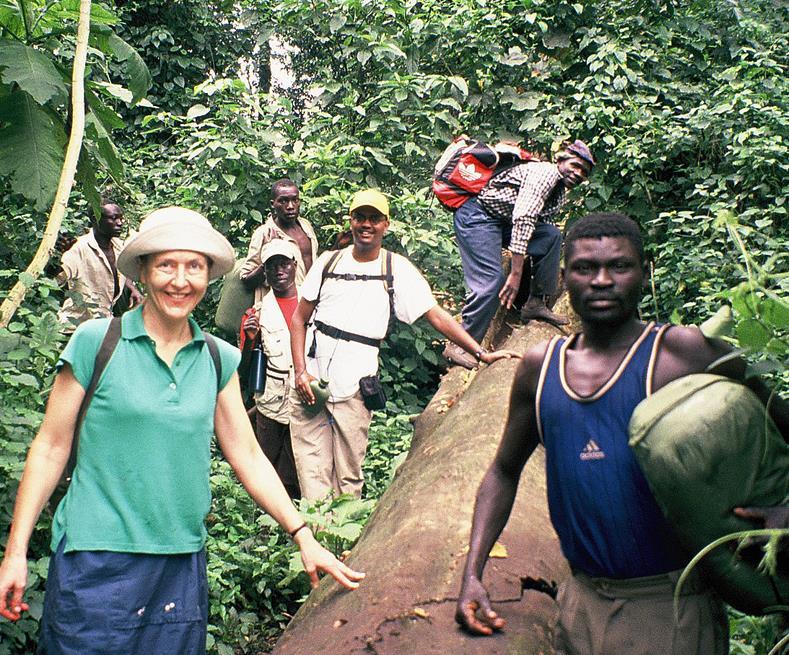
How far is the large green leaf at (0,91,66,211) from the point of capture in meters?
4.14

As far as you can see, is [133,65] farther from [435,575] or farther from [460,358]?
[460,358]

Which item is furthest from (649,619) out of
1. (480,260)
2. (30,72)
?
(480,260)

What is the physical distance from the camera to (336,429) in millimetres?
5676

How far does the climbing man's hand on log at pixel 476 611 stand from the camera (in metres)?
2.64

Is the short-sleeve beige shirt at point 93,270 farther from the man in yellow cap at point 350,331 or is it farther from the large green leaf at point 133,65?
the large green leaf at point 133,65

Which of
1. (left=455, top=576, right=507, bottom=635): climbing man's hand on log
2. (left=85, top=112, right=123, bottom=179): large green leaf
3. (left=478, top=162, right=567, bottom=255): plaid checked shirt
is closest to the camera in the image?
(left=455, top=576, right=507, bottom=635): climbing man's hand on log

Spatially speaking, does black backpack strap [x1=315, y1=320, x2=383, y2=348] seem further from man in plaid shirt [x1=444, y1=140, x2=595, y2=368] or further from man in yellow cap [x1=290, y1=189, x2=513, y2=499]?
man in plaid shirt [x1=444, y1=140, x2=595, y2=368]

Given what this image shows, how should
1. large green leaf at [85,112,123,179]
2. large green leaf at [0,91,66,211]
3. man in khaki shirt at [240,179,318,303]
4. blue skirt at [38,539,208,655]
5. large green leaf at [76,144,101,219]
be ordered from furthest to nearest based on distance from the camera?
man in khaki shirt at [240,179,318,303] → large green leaf at [76,144,101,219] → large green leaf at [85,112,123,179] → large green leaf at [0,91,66,211] → blue skirt at [38,539,208,655]

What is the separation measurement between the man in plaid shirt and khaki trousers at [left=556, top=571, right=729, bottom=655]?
4.22 m

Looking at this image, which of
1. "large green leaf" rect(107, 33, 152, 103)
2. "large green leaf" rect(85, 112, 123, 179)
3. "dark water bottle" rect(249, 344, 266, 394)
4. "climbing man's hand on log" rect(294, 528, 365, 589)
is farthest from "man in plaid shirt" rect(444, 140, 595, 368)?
"climbing man's hand on log" rect(294, 528, 365, 589)

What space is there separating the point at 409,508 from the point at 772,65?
6679 millimetres

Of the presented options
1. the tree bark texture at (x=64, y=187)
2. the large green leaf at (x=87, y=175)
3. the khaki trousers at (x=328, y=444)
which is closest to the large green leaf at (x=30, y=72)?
the tree bark texture at (x=64, y=187)

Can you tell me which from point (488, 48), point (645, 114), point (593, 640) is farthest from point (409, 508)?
point (488, 48)

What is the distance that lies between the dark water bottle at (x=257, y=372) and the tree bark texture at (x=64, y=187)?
97.1 inches
